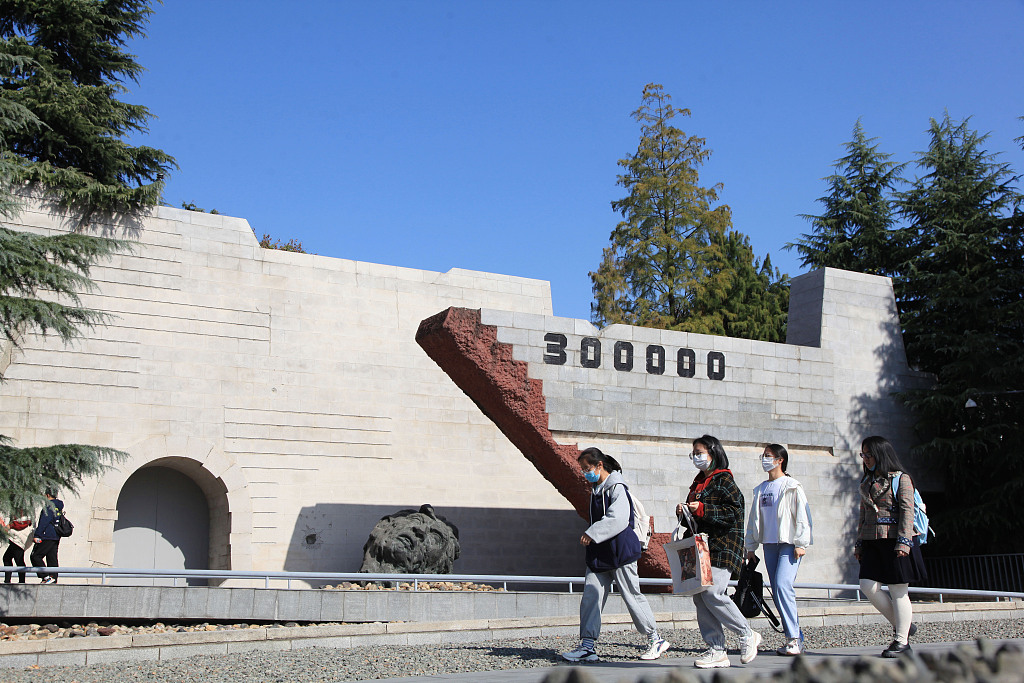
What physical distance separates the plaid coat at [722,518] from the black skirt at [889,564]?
89 centimetres

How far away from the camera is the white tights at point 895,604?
21.9 feet

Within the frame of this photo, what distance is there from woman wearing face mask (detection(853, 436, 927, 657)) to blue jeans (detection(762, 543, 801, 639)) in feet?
1.75

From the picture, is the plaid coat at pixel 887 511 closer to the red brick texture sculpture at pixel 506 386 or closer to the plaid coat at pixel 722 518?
the plaid coat at pixel 722 518

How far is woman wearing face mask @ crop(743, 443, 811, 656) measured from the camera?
22.4 ft

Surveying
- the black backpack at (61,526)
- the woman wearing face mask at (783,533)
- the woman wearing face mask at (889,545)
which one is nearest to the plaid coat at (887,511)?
the woman wearing face mask at (889,545)

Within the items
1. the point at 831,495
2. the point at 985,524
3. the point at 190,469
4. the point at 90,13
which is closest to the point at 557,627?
the point at 831,495

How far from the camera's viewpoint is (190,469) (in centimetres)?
1611

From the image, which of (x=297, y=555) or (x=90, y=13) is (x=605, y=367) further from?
(x=90, y=13)

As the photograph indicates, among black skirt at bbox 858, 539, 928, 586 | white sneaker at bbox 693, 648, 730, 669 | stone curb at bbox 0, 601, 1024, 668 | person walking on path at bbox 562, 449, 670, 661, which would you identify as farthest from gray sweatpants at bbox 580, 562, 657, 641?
stone curb at bbox 0, 601, 1024, 668

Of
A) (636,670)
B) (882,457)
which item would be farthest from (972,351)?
(636,670)

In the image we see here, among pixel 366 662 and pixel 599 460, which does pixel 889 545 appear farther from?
pixel 366 662

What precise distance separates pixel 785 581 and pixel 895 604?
2.52 feet

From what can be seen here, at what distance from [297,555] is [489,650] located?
29.6ft

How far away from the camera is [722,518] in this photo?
6.79 m
